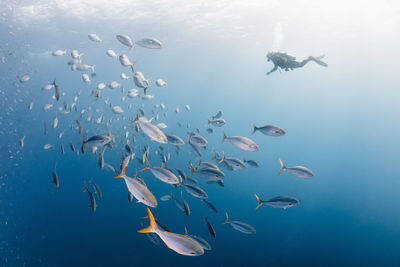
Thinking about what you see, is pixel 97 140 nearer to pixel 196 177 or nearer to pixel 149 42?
pixel 149 42

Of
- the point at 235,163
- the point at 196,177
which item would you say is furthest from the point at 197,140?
the point at 196,177

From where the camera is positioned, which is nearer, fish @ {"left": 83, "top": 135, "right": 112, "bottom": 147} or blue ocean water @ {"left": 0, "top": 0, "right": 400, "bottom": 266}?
fish @ {"left": 83, "top": 135, "right": 112, "bottom": 147}

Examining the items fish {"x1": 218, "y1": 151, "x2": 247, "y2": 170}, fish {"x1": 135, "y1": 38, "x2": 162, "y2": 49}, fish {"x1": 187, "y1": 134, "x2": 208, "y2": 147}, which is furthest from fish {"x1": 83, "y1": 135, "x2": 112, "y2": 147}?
fish {"x1": 218, "y1": 151, "x2": 247, "y2": 170}

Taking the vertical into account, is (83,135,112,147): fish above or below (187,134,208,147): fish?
above

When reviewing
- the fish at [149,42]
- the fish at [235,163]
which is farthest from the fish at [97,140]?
the fish at [235,163]

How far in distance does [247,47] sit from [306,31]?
30.5ft

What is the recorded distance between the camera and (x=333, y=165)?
41.9 meters

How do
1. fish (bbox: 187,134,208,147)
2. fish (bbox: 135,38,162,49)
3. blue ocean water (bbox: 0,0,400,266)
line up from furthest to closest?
blue ocean water (bbox: 0,0,400,266) < fish (bbox: 187,134,208,147) < fish (bbox: 135,38,162,49)

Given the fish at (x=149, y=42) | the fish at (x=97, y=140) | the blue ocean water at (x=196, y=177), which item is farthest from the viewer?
the blue ocean water at (x=196, y=177)

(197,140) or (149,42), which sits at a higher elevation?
(149,42)

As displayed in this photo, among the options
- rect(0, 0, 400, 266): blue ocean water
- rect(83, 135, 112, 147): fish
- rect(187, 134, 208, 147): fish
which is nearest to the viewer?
rect(83, 135, 112, 147): fish

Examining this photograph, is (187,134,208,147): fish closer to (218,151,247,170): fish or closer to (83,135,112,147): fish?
(218,151,247,170): fish

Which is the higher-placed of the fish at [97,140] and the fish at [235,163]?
the fish at [97,140]

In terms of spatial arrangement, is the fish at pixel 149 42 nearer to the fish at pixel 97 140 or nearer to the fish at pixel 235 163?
the fish at pixel 97 140
